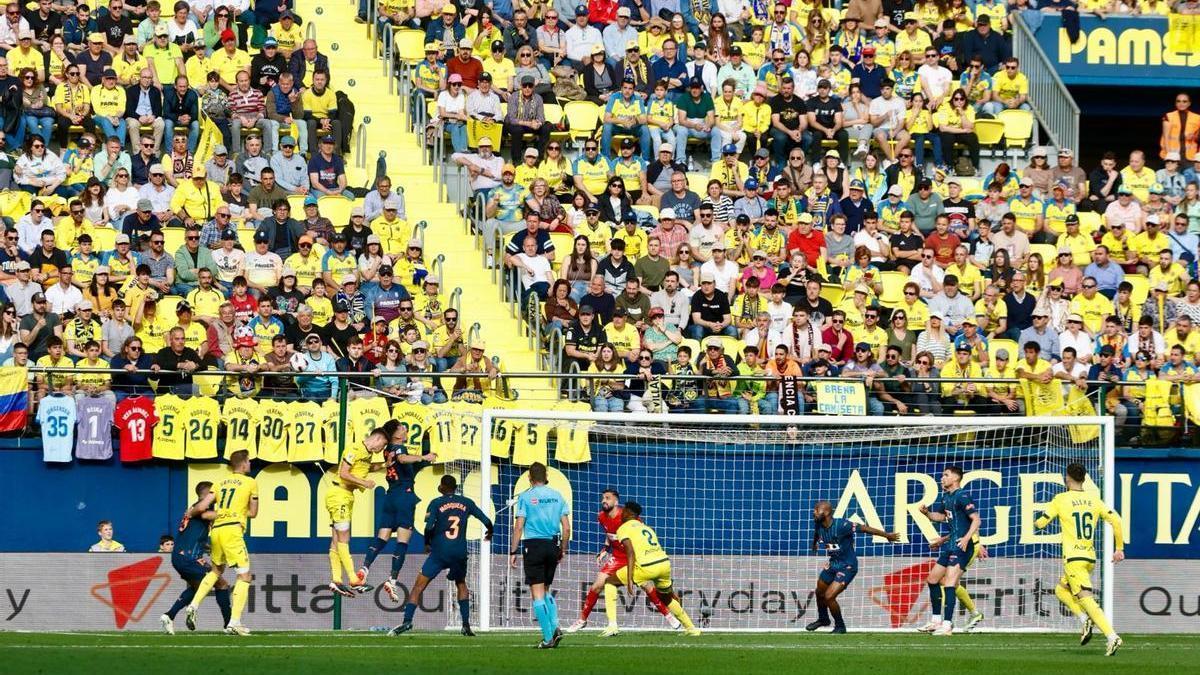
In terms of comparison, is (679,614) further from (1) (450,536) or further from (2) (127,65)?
(2) (127,65)

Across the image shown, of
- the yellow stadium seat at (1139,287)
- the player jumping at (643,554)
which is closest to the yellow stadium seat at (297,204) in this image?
the player jumping at (643,554)

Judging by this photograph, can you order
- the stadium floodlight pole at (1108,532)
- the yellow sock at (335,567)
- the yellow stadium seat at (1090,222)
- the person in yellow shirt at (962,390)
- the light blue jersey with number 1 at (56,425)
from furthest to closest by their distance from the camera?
the yellow stadium seat at (1090,222), the person in yellow shirt at (962,390), the light blue jersey with number 1 at (56,425), the stadium floodlight pole at (1108,532), the yellow sock at (335,567)

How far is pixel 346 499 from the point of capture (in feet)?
71.7

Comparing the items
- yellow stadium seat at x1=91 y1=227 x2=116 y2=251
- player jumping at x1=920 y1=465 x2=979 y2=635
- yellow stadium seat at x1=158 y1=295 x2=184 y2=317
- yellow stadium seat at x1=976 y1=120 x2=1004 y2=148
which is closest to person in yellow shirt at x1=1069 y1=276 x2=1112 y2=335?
yellow stadium seat at x1=976 y1=120 x2=1004 y2=148

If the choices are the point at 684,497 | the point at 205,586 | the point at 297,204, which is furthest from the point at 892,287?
the point at 205,586

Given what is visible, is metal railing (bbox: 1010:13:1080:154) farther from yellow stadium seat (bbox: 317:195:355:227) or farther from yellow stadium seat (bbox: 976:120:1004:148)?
yellow stadium seat (bbox: 317:195:355:227)

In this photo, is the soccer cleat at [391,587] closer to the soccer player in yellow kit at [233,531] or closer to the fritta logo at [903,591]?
the soccer player in yellow kit at [233,531]

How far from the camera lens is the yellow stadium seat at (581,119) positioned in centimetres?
2759

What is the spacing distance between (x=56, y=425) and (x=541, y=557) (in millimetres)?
6192

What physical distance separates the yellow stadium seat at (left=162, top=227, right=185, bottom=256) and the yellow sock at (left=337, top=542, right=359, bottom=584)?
469 centimetres

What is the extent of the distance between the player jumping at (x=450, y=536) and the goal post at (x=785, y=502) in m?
1.92

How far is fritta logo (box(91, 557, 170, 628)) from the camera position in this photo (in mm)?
22422

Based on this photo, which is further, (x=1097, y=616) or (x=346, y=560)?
(x=346, y=560)

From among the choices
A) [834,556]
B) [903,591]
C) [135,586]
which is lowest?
[903,591]
